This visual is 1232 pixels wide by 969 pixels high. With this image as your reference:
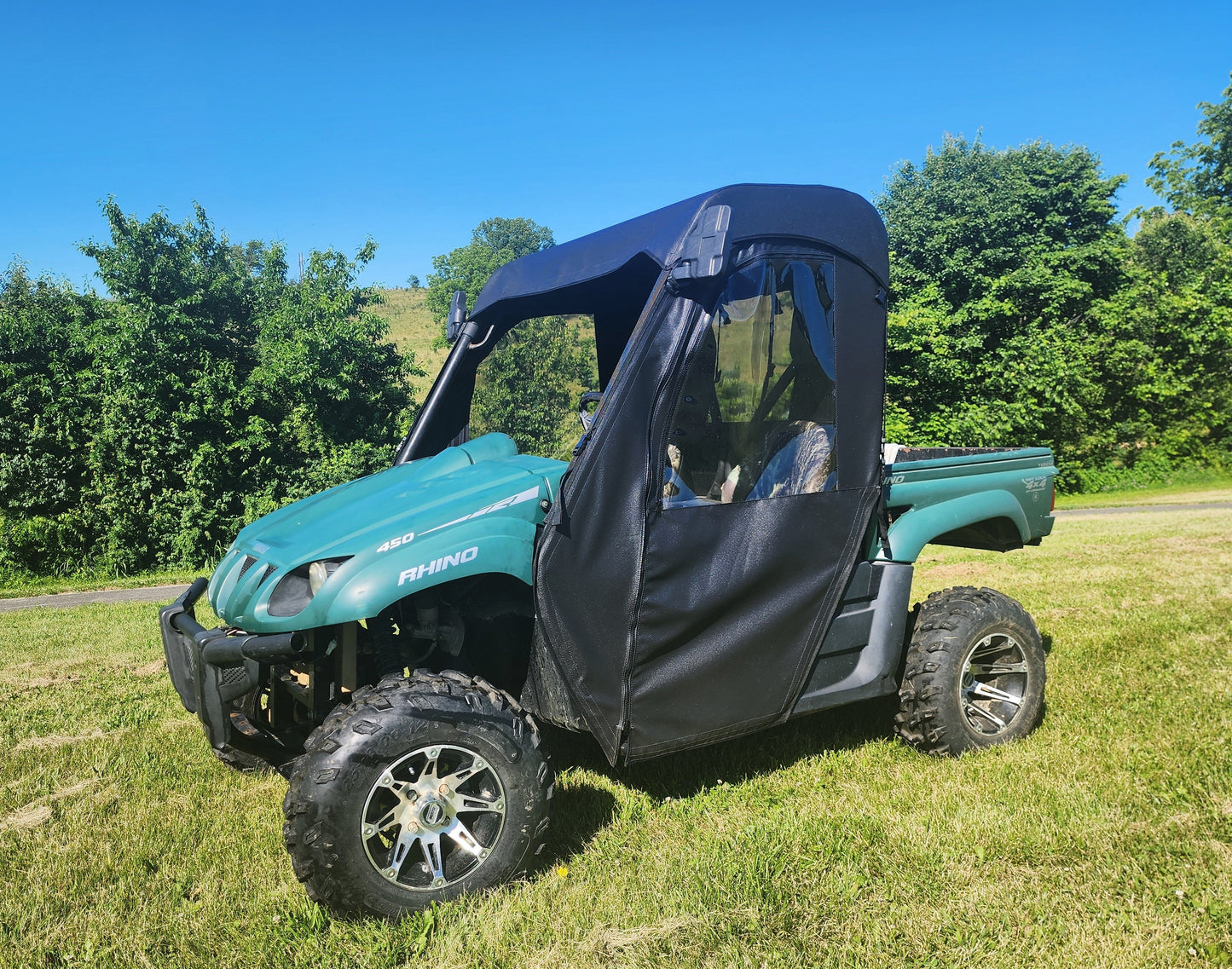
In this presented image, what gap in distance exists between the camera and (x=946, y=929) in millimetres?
2906

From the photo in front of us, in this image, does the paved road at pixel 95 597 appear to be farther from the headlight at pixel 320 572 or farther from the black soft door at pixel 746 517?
the black soft door at pixel 746 517

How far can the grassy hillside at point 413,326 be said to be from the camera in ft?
16.5

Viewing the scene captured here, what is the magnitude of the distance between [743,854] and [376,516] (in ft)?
6.20

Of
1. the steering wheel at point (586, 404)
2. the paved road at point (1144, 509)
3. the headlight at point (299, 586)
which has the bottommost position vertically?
the paved road at point (1144, 509)

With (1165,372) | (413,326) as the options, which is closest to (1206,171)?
(1165,372)

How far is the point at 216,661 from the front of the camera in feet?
10.5

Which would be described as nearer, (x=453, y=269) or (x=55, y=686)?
(x=55, y=686)

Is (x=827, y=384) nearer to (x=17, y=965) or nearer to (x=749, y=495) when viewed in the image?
(x=749, y=495)

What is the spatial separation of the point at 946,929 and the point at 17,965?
9.80ft

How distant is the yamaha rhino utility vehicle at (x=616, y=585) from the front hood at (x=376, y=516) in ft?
0.04

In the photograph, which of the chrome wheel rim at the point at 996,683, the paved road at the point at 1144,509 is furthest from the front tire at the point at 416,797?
the paved road at the point at 1144,509

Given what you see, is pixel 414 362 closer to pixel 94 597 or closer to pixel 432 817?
pixel 94 597

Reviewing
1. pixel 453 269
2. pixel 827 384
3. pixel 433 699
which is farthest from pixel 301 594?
pixel 453 269

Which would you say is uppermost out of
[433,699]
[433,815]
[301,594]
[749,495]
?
[749,495]
